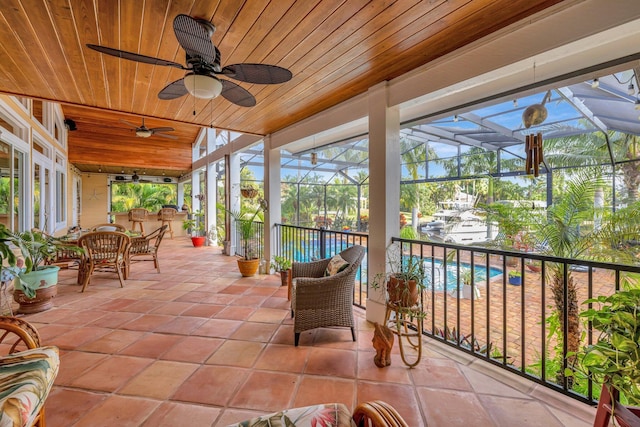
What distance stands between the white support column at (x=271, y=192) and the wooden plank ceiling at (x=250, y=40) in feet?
4.90

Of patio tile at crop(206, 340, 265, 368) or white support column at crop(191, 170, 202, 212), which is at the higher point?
white support column at crop(191, 170, 202, 212)

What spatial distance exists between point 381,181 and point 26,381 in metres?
2.69

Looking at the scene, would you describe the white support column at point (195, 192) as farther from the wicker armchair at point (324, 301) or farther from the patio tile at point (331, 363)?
the patio tile at point (331, 363)

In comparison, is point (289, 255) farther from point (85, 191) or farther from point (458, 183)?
point (85, 191)

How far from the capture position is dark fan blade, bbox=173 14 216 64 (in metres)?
1.48

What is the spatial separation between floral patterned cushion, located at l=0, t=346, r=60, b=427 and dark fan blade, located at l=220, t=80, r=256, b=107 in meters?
2.05

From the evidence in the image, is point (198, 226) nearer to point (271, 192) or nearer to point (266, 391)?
point (271, 192)

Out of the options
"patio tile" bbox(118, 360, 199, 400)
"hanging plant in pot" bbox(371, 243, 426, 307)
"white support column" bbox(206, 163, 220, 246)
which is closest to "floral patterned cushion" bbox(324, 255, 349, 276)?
"hanging plant in pot" bbox(371, 243, 426, 307)

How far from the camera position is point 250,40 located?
2.14 metres

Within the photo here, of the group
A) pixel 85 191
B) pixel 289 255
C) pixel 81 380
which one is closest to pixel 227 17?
pixel 81 380

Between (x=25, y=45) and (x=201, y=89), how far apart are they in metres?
1.59

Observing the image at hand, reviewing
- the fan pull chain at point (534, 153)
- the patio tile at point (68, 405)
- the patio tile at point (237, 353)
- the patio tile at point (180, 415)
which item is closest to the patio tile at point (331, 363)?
the patio tile at point (237, 353)

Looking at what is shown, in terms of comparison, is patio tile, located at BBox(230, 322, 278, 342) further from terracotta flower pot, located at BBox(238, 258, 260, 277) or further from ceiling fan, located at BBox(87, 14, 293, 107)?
ceiling fan, located at BBox(87, 14, 293, 107)

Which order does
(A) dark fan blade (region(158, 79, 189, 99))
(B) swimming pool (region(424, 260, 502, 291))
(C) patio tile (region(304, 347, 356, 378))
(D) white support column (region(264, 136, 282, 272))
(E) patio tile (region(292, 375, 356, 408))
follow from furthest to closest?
(D) white support column (region(264, 136, 282, 272)) < (B) swimming pool (region(424, 260, 502, 291)) < (A) dark fan blade (region(158, 79, 189, 99)) < (C) patio tile (region(304, 347, 356, 378)) < (E) patio tile (region(292, 375, 356, 408))
